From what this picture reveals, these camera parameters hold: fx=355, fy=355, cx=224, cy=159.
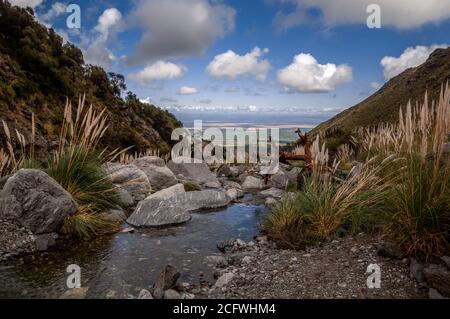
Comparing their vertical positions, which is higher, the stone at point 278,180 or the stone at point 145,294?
the stone at point 278,180

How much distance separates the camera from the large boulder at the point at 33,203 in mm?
6105

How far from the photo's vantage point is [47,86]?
24062 millimetres

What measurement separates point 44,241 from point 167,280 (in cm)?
264

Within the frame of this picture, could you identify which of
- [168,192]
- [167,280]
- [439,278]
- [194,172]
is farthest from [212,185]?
[439,278]

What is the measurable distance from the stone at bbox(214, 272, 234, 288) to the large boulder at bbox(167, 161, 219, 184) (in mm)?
10137

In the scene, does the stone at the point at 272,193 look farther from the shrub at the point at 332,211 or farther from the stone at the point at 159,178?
the shrub at the point at 332,211

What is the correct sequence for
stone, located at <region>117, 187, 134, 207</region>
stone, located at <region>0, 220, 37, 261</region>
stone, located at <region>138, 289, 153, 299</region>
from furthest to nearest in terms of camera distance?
stone, located at <region>117, 187, 134, 207</region> < stone, located at <region>0, 220, 37, 261</region> < stone, located at <region>138, 289, 153, 299</region>

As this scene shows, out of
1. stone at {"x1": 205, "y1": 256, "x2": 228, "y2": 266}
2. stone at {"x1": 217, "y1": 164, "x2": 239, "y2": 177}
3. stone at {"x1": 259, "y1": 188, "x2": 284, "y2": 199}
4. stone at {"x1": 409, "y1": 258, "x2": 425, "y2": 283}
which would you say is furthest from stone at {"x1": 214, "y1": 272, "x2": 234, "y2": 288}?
stone at {"x1": 217, "y1": 164, "x2": 239, "y2": 177}

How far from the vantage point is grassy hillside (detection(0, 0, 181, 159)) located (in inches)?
756

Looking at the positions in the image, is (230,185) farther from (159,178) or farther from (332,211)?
(332,211)

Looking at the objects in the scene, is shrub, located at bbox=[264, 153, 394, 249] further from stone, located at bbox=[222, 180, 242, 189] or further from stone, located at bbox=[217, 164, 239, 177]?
stone, located at bbox=[217, 164, 239, 177]

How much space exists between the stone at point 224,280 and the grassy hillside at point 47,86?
12.0 meters

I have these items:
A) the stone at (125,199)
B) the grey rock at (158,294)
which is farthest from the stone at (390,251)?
the stone at (125,199)

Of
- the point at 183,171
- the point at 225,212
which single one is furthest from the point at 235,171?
the point at 225,212
